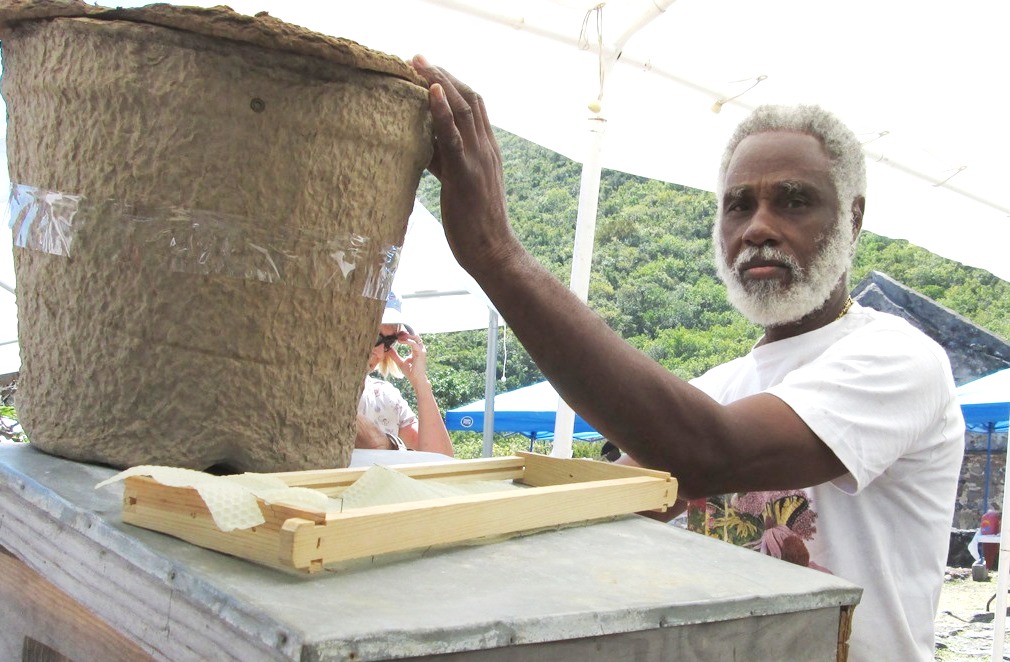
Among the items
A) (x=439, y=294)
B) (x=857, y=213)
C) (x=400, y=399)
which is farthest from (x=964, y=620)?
(x=857, y=213)

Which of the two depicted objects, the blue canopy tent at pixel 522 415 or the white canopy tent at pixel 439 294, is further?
the blue canopy tent at pixel 522 415

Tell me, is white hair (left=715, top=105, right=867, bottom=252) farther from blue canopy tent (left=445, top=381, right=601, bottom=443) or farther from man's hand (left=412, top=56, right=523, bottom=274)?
blue canopy tent (left=445, top=381, right=601, bottom=443)

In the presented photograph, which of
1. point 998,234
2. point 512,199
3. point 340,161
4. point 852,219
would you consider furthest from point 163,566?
point 512,199

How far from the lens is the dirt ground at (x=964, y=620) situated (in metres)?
7.93

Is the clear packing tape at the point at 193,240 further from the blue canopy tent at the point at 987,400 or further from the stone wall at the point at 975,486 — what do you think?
the stone wall at the point at 975,486

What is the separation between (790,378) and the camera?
138 cm

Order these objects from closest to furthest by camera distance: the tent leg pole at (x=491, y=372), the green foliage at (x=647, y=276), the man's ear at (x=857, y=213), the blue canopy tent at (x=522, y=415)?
the man's ear at (x=857, y=213)
the tent leg pole at (x=491, y=372)
the blue canopy tent at (x=522, y=415)
the green foliage at (x=647, y=276)

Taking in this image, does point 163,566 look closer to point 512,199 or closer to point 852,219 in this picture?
point 852,219

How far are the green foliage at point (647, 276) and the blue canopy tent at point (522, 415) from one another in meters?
9.30

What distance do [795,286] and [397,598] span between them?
124 cm

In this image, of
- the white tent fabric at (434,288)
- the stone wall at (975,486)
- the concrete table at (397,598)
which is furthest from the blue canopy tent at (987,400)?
the concrete table at (397,598)

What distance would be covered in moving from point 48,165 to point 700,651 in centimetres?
74

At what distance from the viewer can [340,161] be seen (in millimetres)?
853

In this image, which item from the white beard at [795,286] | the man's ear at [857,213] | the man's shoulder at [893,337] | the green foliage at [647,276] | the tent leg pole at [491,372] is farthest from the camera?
the green foliage at [647,276]
